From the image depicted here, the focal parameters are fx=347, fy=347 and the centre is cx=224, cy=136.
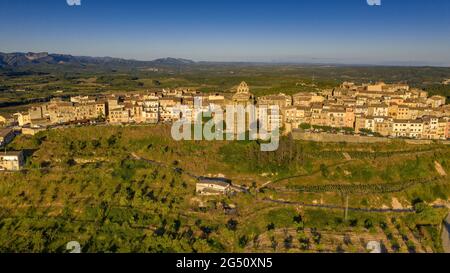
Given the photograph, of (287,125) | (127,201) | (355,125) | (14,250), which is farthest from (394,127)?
(14,250)

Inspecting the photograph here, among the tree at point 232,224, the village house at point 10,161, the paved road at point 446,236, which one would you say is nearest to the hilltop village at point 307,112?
the village house at point 10,161

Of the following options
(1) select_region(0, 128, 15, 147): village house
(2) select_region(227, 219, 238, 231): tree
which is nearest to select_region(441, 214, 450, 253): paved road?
(2) select_region(227, 219, 238, 231): tree

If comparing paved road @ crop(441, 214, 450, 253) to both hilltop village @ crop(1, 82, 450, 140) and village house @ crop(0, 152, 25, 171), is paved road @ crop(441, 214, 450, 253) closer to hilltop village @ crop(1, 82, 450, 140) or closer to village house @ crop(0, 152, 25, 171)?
hilltop village @ crop(1, 82, 450, 140)

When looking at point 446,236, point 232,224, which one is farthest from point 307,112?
point 232,224

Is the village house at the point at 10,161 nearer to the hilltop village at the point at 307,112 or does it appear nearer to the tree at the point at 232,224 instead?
the hilltop village at the point at 307,112

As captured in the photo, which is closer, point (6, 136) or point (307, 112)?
point (6, 136)

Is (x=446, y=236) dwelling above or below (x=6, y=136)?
below

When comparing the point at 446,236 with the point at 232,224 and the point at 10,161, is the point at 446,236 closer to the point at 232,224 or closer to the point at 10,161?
the point at 232,224

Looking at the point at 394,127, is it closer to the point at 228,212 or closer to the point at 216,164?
the point at 216,164

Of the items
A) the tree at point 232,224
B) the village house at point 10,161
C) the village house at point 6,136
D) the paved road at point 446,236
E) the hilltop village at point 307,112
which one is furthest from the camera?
the hilltop village at point 307,112
